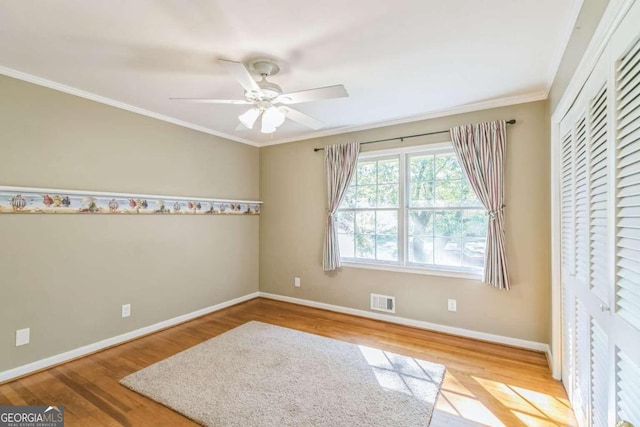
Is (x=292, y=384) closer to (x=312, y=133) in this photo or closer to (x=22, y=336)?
(x=22, y=336)

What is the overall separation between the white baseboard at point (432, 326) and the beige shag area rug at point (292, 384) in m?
0.81

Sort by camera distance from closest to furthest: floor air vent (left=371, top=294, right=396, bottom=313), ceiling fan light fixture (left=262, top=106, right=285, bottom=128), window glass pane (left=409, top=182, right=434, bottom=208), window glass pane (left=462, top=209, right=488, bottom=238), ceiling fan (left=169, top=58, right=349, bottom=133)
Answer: ceiling fan (left=169, top=58, right=349, bottom=133)
ceiling fan light fixture (left=262, top=106, right=285, bottom=128)
window glass pane (left=462, top=209, right=488, bottom=238)
window glass pane (left=409, top=182, right=434, bottom=208)
floor air vent (left=371, top=294, right=396, bottom=313)

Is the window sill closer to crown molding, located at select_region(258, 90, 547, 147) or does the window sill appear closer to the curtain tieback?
the curtain tieback

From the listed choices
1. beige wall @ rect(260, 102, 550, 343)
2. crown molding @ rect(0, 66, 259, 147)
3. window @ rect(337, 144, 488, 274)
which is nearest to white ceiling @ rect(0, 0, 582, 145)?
crown molding @ rect(0, 66, 259, 147)

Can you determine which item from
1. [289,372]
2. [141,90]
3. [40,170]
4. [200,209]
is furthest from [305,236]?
[40,170]

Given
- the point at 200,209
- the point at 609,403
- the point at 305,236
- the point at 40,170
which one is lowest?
the point at 609,403

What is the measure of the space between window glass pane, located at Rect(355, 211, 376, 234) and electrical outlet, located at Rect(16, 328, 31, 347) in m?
3.36

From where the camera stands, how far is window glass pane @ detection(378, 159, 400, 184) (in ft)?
12.0

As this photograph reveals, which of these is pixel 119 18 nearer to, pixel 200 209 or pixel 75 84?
pixel 75 84

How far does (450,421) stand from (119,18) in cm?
319

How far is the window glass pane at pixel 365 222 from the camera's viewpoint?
12.6 feet

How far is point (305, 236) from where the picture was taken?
431 cm

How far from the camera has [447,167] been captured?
3361mm

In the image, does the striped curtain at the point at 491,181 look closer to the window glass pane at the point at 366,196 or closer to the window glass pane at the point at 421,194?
the window glass pane at the point at 421,194
